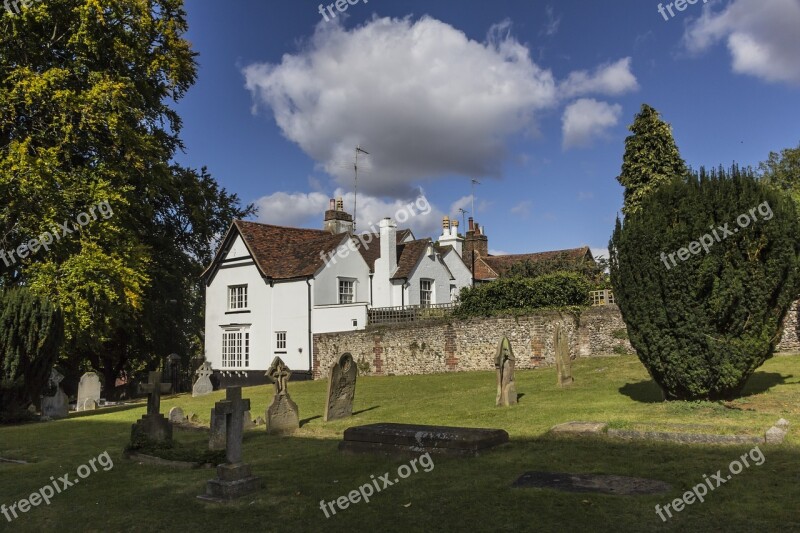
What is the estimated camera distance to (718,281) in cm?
1142

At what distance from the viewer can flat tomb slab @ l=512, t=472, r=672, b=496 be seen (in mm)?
6785

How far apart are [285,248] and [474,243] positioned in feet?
57.0

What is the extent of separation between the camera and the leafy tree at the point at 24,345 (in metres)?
18.7

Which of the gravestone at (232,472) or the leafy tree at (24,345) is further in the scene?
the leafy tree at (24,345)

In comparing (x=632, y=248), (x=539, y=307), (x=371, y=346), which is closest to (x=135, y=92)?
(x=371, y=346)

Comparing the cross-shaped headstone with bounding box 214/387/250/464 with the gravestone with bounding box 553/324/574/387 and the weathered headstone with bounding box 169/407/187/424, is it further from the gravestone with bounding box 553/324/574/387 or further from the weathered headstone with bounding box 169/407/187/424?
the gravestone with bounding box 553/324/574/387

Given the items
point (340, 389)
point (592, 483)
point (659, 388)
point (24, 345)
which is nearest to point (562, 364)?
point (659, 388)

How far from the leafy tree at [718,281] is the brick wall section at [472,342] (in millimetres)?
12412

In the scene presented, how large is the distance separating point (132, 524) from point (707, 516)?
6.15 metres

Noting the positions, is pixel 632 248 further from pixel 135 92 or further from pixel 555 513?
pixel 135 92

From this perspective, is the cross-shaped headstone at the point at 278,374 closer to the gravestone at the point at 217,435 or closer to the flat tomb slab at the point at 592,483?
the gravestone at the point at 217,435

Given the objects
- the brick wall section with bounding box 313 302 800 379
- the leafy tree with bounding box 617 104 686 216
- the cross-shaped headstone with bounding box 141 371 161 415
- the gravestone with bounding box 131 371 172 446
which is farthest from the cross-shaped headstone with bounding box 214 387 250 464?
the leafy tree with bounding box 617 104 686 216

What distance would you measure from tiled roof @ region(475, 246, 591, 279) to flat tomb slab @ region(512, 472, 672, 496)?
131 ft

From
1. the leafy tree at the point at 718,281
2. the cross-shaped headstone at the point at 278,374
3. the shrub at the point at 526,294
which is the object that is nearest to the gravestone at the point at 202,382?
the shrub at the point at 526,294
